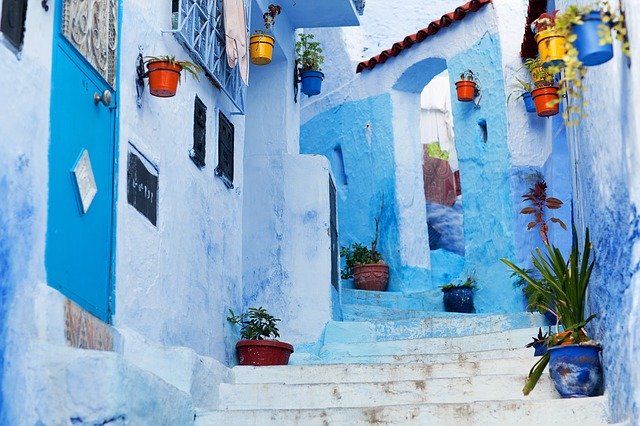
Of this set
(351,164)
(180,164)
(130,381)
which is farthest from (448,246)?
(130,381)

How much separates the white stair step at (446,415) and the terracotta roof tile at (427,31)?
6.72m

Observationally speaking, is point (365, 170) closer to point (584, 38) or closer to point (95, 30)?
point (95, 30)

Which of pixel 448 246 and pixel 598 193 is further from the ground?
pixel 448 246

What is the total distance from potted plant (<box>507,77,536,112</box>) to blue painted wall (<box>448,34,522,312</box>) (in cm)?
17

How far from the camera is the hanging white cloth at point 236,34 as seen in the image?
27.2 feet

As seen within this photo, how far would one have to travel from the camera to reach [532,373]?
6051 millimetres

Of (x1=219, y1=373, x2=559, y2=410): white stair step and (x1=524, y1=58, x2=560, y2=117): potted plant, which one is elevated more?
(x1=524, y1=58, x2=560, y2=117): potted plant

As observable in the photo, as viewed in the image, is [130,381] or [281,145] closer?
[130,381]

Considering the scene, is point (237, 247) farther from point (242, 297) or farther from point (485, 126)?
point (485, 126)

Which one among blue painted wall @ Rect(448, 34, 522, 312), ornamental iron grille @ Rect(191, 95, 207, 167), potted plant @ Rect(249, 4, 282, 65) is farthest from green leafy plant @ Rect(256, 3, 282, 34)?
blue painted wall @ Rect(448, 34, 522, 312)

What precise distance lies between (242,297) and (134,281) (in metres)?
3.25

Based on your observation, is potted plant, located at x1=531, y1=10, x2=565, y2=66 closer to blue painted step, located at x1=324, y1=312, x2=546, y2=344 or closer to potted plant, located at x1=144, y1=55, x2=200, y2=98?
potted plant, located at x1=144, y1=55, x2=200, y2=98

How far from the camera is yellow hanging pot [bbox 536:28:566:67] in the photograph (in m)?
4.74

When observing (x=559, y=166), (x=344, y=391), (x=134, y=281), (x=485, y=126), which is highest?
(x=485, y=126)
